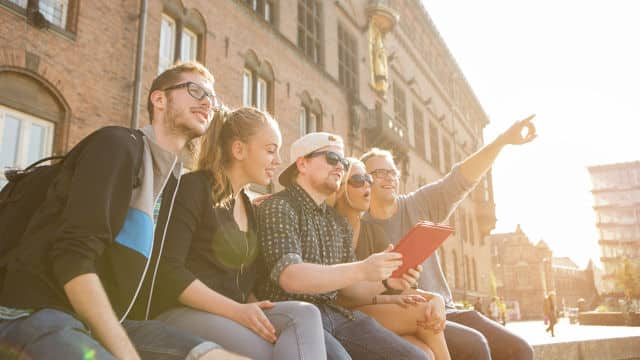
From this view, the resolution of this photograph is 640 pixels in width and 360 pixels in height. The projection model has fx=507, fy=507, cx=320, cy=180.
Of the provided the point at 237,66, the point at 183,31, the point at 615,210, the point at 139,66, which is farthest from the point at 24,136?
the point at 615,210

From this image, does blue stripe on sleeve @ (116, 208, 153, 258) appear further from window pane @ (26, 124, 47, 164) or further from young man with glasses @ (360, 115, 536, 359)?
window pane @ (26, 124, 47, 164)

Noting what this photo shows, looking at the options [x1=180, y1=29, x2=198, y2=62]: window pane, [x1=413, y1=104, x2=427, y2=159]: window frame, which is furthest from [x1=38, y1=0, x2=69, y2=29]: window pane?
[x1=413, y1=104, x2=427, y2=159]: window frame

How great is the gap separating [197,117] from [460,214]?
114ft

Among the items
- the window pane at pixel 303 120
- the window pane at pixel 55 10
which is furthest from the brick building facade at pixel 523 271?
the window pane at pixel 55 10

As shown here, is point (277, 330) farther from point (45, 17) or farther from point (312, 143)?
point (45, 17)

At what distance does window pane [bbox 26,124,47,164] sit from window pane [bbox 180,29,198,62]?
405 cm

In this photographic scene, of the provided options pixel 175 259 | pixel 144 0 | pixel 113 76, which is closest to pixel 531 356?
pixel 175 259

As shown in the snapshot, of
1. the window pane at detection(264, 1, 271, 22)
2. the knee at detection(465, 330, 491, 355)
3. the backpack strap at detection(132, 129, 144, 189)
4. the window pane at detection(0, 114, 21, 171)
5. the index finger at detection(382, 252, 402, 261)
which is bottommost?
the knee at detection(465, 330, 491, 355)

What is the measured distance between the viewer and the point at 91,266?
168cm

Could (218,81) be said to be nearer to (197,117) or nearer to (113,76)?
(113,76)

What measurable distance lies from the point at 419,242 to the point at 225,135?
1154 millimetres

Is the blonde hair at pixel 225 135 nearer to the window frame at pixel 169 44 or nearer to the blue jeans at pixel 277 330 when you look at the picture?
the blue jeans at pixel 277 330

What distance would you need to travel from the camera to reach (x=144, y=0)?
10.3 metres

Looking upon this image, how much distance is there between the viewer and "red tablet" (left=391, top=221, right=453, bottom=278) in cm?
242
